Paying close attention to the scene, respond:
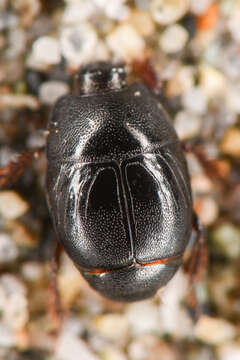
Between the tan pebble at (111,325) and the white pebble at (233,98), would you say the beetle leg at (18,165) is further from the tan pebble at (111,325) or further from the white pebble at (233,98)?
the white pebble at (233,98)

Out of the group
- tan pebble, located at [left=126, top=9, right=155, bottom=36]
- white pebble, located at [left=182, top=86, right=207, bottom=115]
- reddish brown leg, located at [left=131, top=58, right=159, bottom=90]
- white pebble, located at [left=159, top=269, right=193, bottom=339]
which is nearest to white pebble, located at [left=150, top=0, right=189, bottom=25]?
tan pebble, located at [left=126, top=9, right=155, bottom=36]

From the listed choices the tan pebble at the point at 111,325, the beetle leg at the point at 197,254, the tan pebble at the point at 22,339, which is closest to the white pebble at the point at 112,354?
the tan pebble at the point at 111,325

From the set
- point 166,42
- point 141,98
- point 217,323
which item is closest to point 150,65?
point 166,42

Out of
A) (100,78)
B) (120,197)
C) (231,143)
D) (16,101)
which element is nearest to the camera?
(120,197)

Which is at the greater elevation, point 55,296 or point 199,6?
point 199,6

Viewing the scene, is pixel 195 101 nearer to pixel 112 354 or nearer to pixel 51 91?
pixel 51 91

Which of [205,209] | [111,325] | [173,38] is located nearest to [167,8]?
[173,38]

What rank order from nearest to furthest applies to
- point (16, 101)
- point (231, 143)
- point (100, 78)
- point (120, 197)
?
1. point (120, 197)
2. point (100, 78)
3. point (16, 101)
4. point (231, 143)
